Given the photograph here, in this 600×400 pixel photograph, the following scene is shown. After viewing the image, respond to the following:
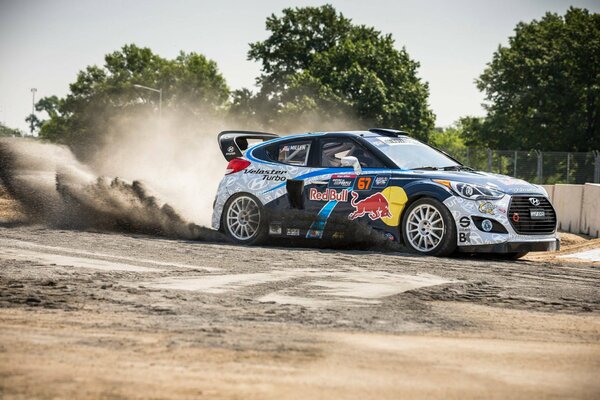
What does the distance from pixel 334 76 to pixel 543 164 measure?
28.4m

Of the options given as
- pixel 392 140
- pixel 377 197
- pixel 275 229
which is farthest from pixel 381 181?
pixel 275 229

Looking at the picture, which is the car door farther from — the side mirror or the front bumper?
the front bumper

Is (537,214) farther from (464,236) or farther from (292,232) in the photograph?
(292,232)

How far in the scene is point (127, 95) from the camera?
87938mm

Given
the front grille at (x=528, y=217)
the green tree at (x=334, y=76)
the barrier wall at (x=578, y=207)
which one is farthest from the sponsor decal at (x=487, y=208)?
the green tree at (x=334, y=76)

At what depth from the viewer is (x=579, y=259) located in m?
12.4

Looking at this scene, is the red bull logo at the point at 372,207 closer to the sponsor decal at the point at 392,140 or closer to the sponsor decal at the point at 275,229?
the sponsor decal at the point at 392,140

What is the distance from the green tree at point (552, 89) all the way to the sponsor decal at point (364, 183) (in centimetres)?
4752

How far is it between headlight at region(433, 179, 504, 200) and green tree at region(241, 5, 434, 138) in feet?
156

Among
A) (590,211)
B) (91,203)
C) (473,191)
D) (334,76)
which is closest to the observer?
(473,191)

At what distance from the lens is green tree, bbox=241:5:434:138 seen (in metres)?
60.8

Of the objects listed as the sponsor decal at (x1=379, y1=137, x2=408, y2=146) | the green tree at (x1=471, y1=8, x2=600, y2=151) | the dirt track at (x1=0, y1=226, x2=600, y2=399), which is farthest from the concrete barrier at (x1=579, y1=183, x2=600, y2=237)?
the green tree at (x1=471, y1=8, x2=600, y2=151)

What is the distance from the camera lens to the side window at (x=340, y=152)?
40.8 ft

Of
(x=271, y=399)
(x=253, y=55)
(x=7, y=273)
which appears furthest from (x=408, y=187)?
(x=253, y=55)
